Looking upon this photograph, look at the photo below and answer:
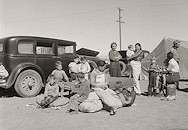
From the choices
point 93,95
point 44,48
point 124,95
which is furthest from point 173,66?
point 44,48

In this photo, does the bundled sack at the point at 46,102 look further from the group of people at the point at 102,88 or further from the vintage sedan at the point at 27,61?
the vintage sedan at the point at 27,61

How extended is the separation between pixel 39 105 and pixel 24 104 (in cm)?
67

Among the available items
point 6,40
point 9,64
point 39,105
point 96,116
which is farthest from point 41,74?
point 96,116

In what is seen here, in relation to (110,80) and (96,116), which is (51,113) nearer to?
(96,116)

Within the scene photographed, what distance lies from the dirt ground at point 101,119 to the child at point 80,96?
0.67 ft

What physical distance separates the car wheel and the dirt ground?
4.40 feet

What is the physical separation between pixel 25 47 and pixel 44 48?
0.73m

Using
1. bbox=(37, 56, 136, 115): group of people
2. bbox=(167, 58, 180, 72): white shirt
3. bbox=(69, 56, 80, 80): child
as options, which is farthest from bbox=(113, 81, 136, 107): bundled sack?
bbox=(69, 56, 80, 80): child

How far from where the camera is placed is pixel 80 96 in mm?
5527

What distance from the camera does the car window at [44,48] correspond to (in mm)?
8172

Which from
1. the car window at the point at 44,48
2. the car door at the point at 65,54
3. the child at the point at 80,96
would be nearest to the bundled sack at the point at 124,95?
the child at the point at 80,96

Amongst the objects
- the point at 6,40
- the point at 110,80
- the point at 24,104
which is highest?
the point at 6,40

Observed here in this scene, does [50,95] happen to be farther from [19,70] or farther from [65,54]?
[65,54]

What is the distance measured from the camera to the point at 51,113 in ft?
17.3
